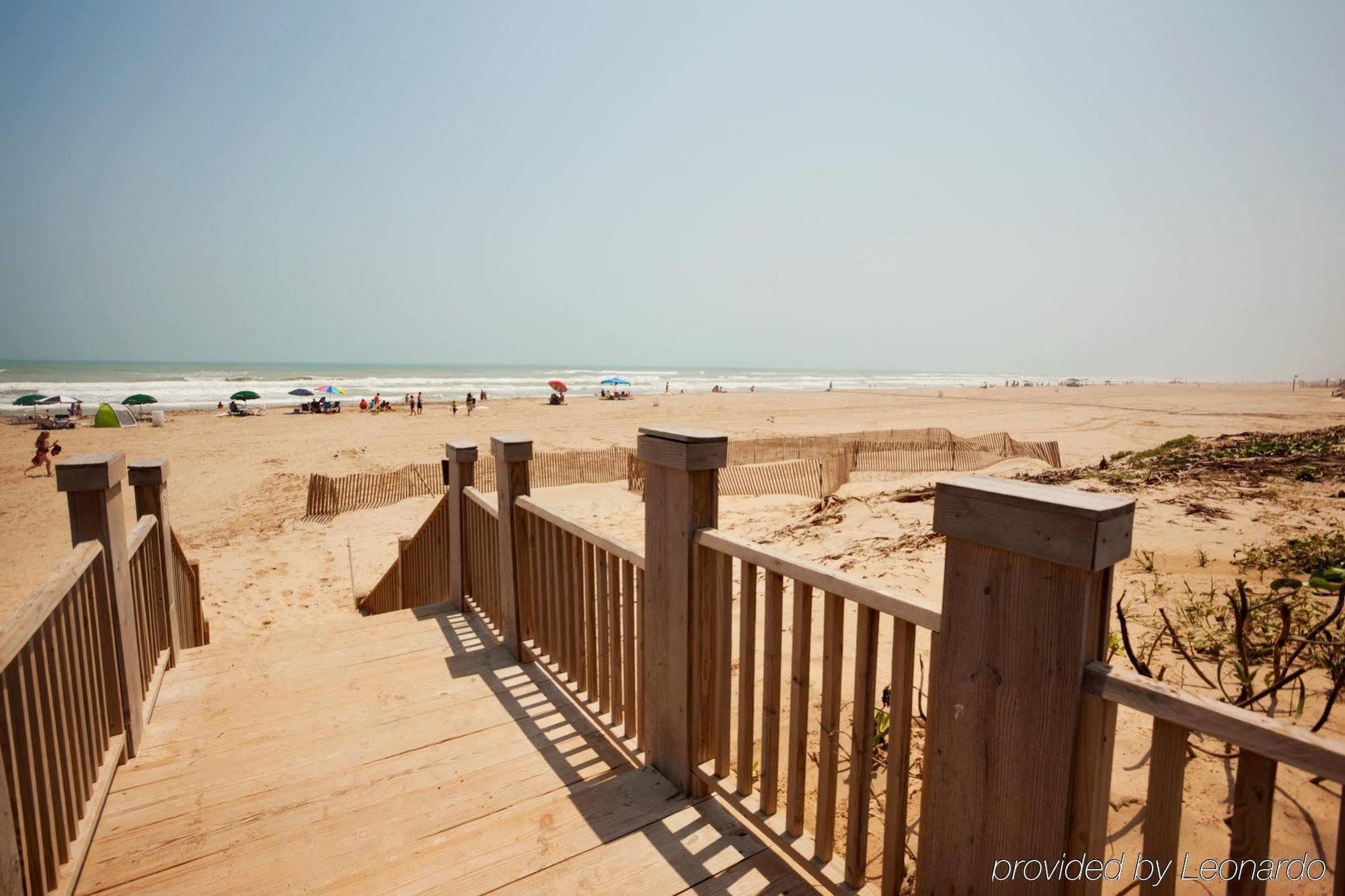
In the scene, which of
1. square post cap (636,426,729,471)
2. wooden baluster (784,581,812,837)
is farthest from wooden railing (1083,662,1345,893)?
square post cap (636,426,729,471)

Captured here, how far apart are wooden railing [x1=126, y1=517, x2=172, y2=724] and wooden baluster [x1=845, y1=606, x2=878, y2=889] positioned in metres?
3.61

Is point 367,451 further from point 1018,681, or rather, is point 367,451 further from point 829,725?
point 1018,681

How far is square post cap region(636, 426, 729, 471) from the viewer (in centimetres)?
261

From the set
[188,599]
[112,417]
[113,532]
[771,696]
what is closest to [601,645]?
[771,696]

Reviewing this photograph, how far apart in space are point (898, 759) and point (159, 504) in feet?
15.9

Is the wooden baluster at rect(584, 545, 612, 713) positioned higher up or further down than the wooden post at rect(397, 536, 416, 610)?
higher up

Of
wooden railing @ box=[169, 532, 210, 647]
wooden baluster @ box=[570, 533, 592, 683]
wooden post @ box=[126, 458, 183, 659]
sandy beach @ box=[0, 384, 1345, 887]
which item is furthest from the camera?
wooden railing @ box=[169, 532, 210, 647]

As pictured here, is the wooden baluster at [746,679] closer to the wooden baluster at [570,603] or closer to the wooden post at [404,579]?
the wooden baluster at [570,603]

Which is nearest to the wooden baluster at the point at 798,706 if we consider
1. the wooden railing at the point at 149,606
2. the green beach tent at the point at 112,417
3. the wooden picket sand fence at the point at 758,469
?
the wooden railing at the point at 149,606

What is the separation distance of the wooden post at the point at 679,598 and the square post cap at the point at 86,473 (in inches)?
95.4

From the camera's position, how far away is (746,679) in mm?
2594

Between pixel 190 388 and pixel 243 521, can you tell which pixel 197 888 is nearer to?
pixel 243 521

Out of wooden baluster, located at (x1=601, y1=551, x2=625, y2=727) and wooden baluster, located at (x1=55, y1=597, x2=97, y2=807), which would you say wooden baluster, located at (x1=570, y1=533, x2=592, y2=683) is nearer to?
wooden baluster, located at (x1=601, y1=551, x2=625, y2=727)

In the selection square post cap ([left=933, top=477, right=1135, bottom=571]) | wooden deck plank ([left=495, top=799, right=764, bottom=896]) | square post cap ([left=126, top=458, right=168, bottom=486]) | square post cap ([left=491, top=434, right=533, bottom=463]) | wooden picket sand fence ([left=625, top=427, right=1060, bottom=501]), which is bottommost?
wooden picket sand fence ([left=625, top=427, right=1060, bottom=501])
